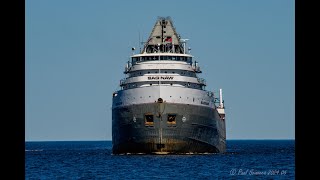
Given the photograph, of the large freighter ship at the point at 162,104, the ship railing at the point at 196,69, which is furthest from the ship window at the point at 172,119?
the ship railing at the point at 196,69

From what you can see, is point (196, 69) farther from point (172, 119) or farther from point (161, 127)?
point (161, 127)

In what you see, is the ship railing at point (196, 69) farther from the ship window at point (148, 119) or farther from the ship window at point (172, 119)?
the ship window at point (148, 119)

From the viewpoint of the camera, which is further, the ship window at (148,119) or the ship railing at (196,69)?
the ship railing at (196,69)

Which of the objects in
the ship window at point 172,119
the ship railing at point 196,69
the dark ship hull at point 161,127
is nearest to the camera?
the dark ship hull at point 161,127

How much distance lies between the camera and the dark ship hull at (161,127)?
76.0 metres

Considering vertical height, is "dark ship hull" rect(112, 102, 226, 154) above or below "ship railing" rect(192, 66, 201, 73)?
below

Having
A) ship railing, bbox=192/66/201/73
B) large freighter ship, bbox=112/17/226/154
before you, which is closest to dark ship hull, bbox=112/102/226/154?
large freighter ship, bbox=112/17/226/154

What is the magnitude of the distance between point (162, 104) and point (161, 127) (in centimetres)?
240

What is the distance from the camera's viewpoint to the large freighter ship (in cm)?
7619

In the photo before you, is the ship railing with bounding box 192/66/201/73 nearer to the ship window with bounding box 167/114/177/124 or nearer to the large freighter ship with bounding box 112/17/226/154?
the large freighter ship with bounding box 112/17/226/154
